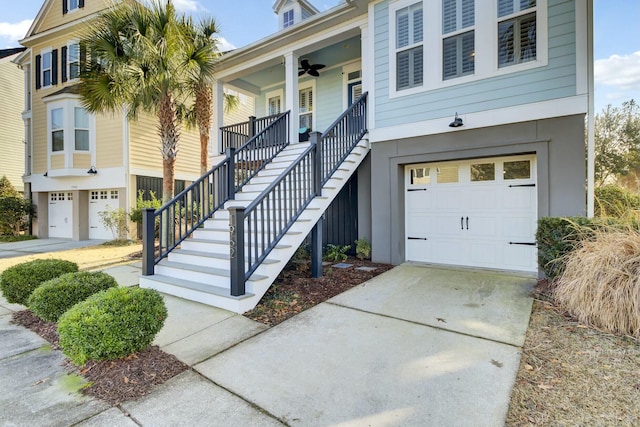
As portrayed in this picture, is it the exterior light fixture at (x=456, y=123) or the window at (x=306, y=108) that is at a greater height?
the window at (x=306, y=108)

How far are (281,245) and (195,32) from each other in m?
6.32

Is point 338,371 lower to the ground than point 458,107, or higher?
lower

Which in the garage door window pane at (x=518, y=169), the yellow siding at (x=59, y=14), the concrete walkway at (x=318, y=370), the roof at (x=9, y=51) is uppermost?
the roof at (x=9, y=51)

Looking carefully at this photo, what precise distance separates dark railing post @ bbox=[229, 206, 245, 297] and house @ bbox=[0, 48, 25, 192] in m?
19.3

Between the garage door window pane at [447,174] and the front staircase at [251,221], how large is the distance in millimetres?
1633

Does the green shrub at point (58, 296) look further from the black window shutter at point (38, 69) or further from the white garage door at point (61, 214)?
the black window shutter at point (38, 69)

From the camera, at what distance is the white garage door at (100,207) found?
1205 centimetres

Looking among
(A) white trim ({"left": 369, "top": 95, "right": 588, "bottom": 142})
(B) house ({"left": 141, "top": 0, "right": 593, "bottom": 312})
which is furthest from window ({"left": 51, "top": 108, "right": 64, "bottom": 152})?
(A) white trim ({"left": 369, "top": 95, "right": 588, "bottom": 142})

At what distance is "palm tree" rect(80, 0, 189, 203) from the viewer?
7.02 metres

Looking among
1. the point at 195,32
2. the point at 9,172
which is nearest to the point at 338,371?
the point at 195,32

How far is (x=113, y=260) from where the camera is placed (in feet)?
26.4

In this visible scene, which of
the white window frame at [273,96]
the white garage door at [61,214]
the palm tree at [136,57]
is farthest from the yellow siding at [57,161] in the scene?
the white window frame at [273,96]

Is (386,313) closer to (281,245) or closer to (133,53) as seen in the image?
(281,245)

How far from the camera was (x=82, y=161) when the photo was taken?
12.1 m
